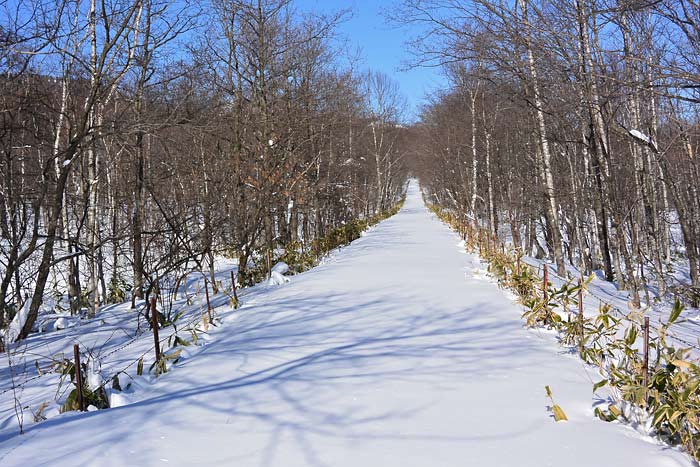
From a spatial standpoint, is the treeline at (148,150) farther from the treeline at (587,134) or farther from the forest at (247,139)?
the treeline at (587,134)

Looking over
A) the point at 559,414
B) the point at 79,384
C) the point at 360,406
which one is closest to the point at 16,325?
the point at 79,384

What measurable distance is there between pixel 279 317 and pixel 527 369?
3.13 meters

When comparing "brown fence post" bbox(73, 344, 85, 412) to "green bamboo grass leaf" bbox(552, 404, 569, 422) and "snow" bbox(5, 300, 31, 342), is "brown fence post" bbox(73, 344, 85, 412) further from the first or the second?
"snow" bbox(5, 300, 31, 342)

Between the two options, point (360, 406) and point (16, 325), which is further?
point (16, 325)

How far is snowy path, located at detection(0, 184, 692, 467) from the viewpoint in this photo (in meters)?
2.85

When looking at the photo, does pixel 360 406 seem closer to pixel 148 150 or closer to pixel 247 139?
pixel 247 139

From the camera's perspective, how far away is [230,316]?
675 centimetres

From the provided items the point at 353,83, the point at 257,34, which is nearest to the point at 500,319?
Result: the point at 257,34

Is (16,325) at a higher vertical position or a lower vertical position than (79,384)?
lower

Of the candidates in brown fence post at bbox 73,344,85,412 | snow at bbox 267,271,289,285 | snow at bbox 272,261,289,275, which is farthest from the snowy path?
snow at bbox 272,261,289,275

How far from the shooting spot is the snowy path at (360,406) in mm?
2852

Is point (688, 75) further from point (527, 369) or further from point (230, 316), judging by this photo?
point (230, 316)

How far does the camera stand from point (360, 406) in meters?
3.53

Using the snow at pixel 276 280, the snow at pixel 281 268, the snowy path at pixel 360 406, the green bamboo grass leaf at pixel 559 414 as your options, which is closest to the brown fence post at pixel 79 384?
the snowy path at pixel 360 406
